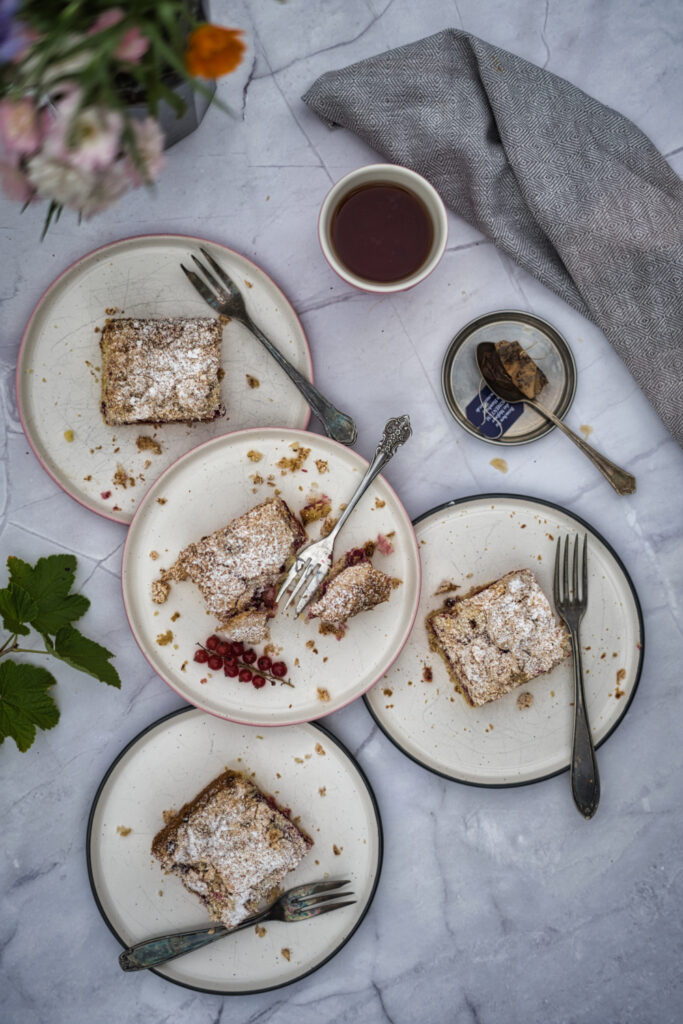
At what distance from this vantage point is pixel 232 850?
2061 mm

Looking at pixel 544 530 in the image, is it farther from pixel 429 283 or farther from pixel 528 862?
pixel 528 862

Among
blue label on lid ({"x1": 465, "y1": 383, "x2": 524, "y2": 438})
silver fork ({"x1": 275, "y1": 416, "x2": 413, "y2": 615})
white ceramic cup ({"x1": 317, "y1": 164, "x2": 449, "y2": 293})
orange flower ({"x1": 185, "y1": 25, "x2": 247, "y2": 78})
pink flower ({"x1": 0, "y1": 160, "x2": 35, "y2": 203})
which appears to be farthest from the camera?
blue label on lid ({"x1": 465, "y1": 383, "x2": 524, "y2": 438})

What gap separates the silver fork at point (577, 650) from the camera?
6.96ft

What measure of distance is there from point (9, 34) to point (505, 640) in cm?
180

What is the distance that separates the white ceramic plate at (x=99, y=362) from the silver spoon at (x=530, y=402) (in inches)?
21.3

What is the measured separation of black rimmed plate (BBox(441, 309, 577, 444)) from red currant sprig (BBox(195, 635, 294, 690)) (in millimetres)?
930

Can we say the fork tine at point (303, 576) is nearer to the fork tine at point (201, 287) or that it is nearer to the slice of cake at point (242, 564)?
the slice of cake at point (242, 564)

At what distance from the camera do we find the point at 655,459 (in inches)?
88.5

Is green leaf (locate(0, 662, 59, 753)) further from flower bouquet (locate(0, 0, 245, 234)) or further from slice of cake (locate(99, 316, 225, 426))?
flower bouquet (locate(0, 0, 245, 234))

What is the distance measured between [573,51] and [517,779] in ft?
7.32

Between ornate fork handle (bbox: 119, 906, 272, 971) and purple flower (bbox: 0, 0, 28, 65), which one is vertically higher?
purple flower (bbox: 0, 0, 28, 65)

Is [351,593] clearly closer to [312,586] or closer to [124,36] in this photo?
[312,586]

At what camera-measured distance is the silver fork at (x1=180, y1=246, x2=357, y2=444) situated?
210cm

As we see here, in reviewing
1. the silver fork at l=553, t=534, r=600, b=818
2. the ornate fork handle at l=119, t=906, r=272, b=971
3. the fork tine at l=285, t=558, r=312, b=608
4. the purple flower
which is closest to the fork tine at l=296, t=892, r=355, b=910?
the ornate fork handle at l=119, t=906, r=272, b=971
